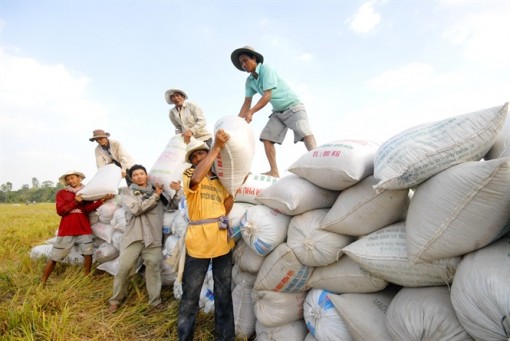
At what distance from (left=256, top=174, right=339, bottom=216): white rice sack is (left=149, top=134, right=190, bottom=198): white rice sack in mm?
1589

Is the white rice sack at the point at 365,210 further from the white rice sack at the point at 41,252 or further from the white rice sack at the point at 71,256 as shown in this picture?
the white rice sack at the point at 41,252

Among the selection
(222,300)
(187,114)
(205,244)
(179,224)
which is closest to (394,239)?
(205,244)

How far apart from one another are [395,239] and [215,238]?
1211mm

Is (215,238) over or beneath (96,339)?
over

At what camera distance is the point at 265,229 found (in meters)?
2.17

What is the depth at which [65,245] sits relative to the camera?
3.84 meters

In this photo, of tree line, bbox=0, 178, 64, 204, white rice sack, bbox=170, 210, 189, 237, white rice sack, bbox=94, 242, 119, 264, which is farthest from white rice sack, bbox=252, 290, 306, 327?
tree line, bbox=0, 178, 64, 204

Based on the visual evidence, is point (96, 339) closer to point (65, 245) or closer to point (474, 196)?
point (65, 245)

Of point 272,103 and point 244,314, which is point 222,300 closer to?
point 244,314

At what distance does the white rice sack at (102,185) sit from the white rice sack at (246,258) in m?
2.14

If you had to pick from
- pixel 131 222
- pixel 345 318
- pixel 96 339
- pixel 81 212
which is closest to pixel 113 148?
pixel 81 212

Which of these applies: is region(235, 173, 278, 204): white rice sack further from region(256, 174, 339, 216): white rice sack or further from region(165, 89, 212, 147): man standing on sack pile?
region(165, 89, 212, 147): man standing on sack pile

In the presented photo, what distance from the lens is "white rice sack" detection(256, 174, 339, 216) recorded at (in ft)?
6.76

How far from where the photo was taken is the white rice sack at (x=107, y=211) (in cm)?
398
